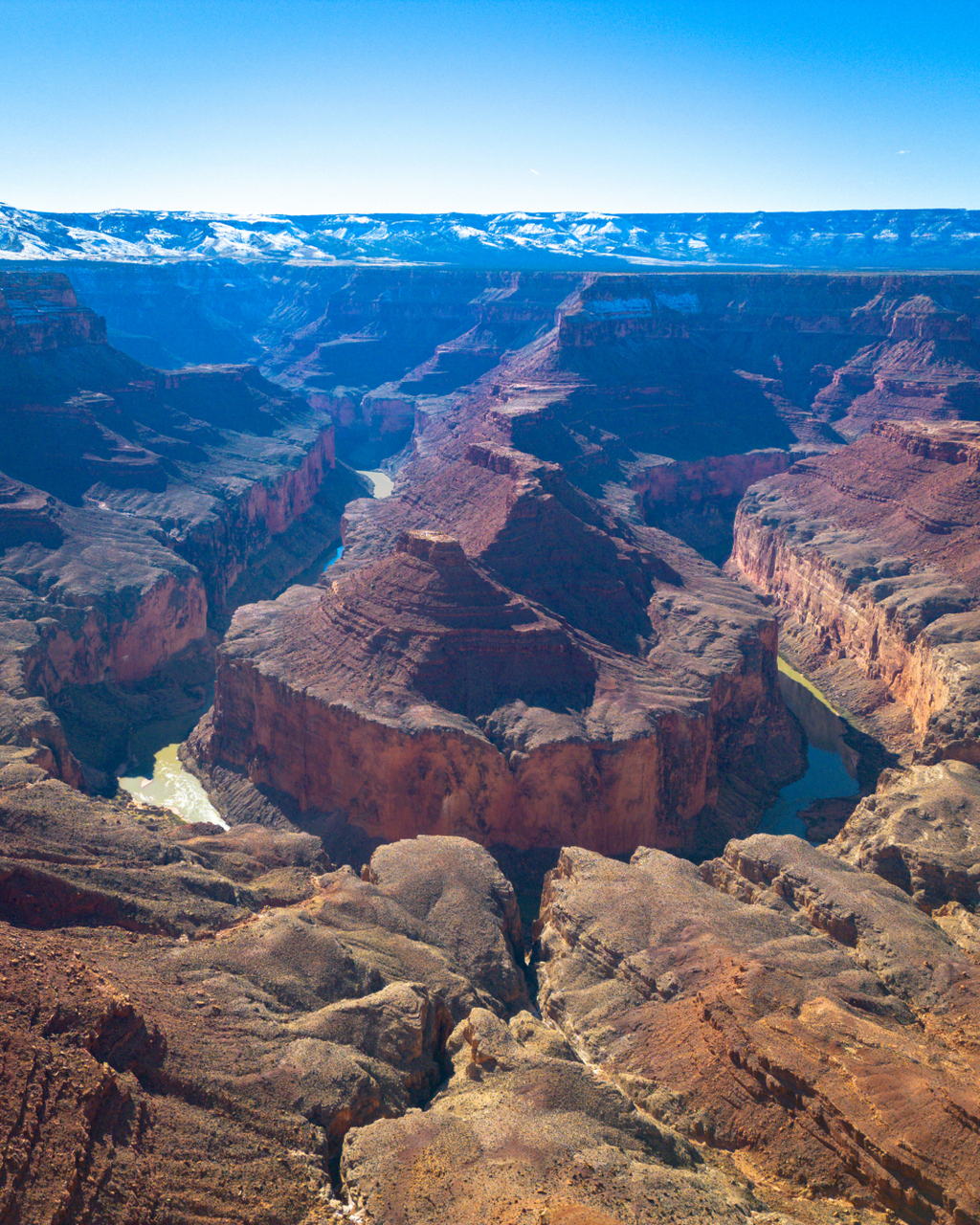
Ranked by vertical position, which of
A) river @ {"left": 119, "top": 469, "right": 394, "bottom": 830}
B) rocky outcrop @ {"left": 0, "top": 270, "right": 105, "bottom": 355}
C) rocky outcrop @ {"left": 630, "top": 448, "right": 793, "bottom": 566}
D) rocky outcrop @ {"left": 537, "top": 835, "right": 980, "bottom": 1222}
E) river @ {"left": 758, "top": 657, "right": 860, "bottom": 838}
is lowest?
river @ {"left": 119, "top": 469, "right": 394, "bottom": 830}

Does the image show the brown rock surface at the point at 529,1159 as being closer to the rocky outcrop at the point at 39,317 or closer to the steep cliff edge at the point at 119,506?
the steep cliff edge at the point at 119,506

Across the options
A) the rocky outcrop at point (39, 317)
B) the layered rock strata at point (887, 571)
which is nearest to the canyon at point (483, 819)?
the layered rock strata at point (887, 571)

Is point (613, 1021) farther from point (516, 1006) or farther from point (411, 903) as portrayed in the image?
point (411, 903)

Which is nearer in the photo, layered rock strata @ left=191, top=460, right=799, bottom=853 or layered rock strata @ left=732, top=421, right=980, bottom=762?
layered rock strata @ left=191, top=460, right=799, bottom=853

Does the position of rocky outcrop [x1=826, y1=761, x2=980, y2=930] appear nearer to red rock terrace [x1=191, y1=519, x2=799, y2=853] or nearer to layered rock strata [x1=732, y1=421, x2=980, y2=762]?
red rock terrace [x1=191, y1=519, x2=799, y2=853]

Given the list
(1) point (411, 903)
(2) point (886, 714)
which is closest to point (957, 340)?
(2) point (886, 714)

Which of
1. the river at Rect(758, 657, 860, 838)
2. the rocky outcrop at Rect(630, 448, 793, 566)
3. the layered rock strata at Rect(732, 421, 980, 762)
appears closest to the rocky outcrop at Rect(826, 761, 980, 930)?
the river at Rect(758, 657, 860, 838)

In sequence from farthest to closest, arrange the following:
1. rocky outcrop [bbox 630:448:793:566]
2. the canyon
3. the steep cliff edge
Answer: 1. rocky outcrop [bbox 630:448:793:566]
2. the steep cliff edge
3. the canyon
